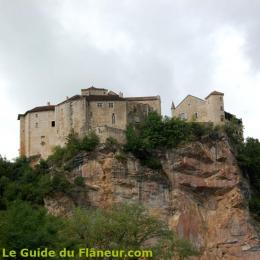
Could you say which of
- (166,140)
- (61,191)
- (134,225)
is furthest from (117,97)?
(134,225)

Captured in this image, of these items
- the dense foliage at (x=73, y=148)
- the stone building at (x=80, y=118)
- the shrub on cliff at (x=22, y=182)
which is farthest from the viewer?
the stone building at (x=80, y=118)

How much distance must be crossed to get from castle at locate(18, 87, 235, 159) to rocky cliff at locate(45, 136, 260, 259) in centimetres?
362

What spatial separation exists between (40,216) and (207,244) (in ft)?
103

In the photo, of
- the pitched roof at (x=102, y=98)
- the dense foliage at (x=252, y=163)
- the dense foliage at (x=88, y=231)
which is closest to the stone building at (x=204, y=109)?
the dense foliage at (x=252, y=163)

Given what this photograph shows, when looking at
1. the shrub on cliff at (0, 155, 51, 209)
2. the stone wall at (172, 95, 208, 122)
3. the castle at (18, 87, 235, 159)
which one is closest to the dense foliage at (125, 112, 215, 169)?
the castle at (18, 87, 235, 159)

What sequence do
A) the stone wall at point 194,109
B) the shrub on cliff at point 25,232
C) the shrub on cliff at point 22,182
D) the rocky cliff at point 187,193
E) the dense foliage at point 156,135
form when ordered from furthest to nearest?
1. the stone wall at point 194,109
2. the dense foliage at point 156,135
3. the rocky cliff at point 187,193
4. the shrub on cliff at point 22,182
5. the shrub on cliff at point 25,232

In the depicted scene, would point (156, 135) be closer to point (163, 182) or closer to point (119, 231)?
point (163, 182)

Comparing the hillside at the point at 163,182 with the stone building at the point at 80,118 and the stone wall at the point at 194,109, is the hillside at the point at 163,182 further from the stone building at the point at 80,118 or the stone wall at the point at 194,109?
the stone wall at the point at 194,109

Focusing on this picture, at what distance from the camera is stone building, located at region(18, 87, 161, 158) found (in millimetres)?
75938

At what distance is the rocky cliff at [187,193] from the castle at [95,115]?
11.9 ft

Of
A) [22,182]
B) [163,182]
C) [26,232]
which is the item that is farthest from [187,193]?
[26,232]

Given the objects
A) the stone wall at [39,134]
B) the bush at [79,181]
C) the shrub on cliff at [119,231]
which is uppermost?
Result: the stone wall at [39,134]

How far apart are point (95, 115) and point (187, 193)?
11.2 meters

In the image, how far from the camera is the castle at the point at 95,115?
7606 cm
